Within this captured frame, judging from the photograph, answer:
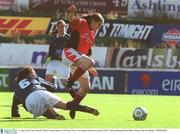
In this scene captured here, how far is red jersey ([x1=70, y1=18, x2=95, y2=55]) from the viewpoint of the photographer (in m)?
11.1

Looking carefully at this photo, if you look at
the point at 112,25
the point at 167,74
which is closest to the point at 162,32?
the point at 112,25

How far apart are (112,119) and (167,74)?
46.1 feet

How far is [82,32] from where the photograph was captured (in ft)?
36.9

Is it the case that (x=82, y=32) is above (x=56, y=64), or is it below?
above

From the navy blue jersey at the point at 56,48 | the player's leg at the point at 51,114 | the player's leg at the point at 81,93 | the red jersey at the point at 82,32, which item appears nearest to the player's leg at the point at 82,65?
the player's leg at the point at 81,93

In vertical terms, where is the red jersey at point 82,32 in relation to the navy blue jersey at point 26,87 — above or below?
above

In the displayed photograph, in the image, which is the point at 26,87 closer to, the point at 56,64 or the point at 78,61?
the point at 78,61

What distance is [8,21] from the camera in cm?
3350

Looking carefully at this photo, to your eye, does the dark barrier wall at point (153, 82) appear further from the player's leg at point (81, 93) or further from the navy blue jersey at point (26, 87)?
the navy blue jersey at point (26, 87)

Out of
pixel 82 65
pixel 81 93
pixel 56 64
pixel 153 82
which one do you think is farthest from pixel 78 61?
pixel 153 82

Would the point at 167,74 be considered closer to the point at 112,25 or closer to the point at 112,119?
the point at 112,25

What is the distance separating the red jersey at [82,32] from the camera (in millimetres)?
11148

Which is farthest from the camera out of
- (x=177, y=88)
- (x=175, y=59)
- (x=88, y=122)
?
(x=175, y=59)

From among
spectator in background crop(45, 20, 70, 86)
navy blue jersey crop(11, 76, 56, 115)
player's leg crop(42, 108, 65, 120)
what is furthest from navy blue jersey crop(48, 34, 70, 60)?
player's leg crop(42, 108, 65, 120)
